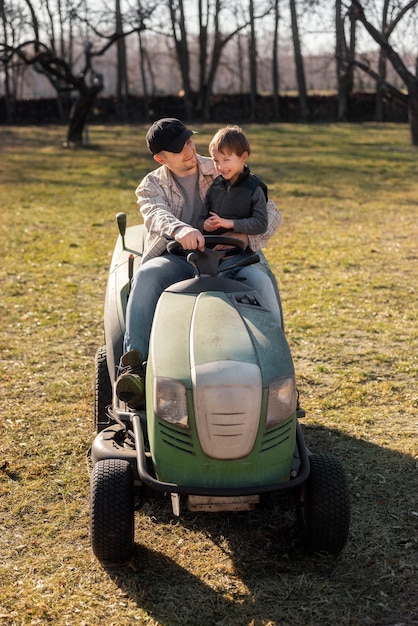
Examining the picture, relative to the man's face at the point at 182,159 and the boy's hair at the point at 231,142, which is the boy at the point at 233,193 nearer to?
the boy's hair at the point at 231,142

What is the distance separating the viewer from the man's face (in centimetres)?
431

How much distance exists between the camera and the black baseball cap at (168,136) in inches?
165

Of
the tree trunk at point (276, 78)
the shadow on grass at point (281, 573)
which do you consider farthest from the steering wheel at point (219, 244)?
the tree trunk at point (276, 78)

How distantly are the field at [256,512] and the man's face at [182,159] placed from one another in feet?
5.45

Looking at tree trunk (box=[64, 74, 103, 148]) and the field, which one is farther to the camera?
tree trunk (box=[64, 74, 103, 148])

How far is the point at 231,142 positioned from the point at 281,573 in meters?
1.93

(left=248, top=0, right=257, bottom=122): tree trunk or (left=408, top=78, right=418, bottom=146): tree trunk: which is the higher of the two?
(left=248, top=0, right=257, bottom=122): tree trunk

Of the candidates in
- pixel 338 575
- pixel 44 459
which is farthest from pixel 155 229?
pixel 338 575

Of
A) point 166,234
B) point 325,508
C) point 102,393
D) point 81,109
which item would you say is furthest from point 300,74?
point 325,508

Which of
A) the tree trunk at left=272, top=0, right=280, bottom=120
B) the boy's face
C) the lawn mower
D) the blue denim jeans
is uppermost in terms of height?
the tree trunk at left=272, top=0, right=280, bottom=120

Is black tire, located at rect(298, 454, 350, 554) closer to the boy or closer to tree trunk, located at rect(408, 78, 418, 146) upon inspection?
the boy

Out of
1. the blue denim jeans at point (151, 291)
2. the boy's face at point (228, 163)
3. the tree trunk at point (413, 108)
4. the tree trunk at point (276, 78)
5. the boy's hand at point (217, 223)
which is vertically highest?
the tree trunk at point (276, 78)

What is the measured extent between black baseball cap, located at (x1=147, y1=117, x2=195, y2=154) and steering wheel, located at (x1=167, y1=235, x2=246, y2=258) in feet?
1.67

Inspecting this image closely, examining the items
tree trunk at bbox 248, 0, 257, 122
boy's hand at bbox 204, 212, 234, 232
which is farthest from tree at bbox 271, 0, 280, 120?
boy's hand at bbox 204, 212, 234, 232
